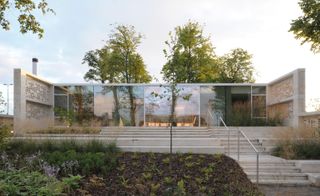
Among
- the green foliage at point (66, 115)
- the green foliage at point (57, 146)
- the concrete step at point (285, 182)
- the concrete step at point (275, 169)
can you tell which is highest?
the green foliage at point (66, 115)

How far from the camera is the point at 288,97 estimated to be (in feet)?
53.5

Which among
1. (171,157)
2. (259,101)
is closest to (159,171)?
(171,157)

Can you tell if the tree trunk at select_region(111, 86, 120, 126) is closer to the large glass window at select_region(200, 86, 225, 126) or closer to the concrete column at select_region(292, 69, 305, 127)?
the large glass window at select_region(200, 86, 225, 126)

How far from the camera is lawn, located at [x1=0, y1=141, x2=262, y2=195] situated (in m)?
5.82

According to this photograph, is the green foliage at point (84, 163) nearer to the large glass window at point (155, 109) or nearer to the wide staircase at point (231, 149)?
the wide staircase at point (231, 149)

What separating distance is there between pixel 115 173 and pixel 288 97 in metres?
11.5

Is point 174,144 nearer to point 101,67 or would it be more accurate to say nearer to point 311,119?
point 311,119

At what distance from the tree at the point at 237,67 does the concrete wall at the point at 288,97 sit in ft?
52.1

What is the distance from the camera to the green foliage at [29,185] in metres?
5.09

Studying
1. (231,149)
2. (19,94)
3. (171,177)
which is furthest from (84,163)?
(19,94)

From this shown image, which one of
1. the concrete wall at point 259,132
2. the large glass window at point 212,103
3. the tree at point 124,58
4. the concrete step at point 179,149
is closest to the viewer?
the concrete step at point 179,149

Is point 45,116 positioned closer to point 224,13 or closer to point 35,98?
point 35,98

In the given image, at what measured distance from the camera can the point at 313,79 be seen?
662 inches

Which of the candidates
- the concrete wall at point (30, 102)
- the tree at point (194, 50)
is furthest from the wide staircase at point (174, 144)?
the tree at point (194, 50)
